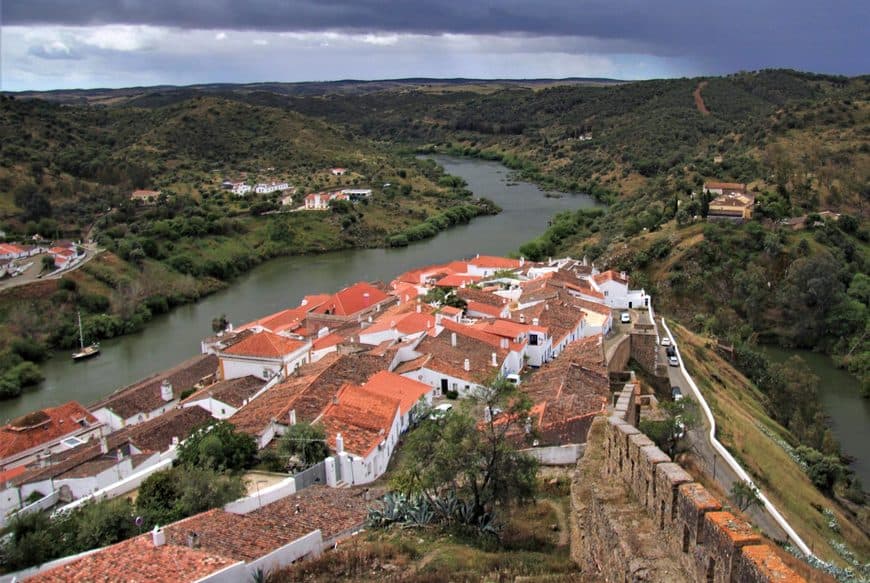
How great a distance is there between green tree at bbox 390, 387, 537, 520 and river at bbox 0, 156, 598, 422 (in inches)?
958

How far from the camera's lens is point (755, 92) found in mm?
103562

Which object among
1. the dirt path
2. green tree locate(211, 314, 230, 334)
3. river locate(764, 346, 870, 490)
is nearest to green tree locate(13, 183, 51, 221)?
green tree locate(211, 314, 230, 334)

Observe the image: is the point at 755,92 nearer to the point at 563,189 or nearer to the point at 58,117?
the point at 563,189

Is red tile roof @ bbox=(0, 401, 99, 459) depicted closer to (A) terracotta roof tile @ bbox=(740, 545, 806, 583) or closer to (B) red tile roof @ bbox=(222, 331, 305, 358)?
(B) red tile roof @ bbox=(222, 331, 305, 358)

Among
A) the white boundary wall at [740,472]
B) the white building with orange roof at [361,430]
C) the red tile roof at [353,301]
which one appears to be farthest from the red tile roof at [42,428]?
the white boundary wall at [740,472]

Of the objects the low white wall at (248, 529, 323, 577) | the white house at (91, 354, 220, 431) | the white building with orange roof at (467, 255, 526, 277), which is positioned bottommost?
the white house at (91, 354, 220, 431)

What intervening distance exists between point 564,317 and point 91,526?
1832cm

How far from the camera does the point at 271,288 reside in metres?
50.3

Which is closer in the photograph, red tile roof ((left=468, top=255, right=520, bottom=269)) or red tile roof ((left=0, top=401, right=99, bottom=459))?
red tile roof ((left=0, top=401, right=99, bottom=459))

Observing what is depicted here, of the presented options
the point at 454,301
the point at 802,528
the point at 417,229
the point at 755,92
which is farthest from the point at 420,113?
the point at 802,528

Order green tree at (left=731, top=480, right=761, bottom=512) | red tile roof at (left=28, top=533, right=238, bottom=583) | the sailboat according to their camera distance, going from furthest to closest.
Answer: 1. the sailboat
2. green tree at (left=731, top=480, right=761, bottom=512)
3. red tile roof at (left=28, top=533, right=238, bottom=583)

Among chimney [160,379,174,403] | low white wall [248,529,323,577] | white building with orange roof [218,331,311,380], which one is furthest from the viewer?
chimney [160,379,174,403]

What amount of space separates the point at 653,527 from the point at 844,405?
27238mm

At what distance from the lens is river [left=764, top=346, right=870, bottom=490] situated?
2477 cm
